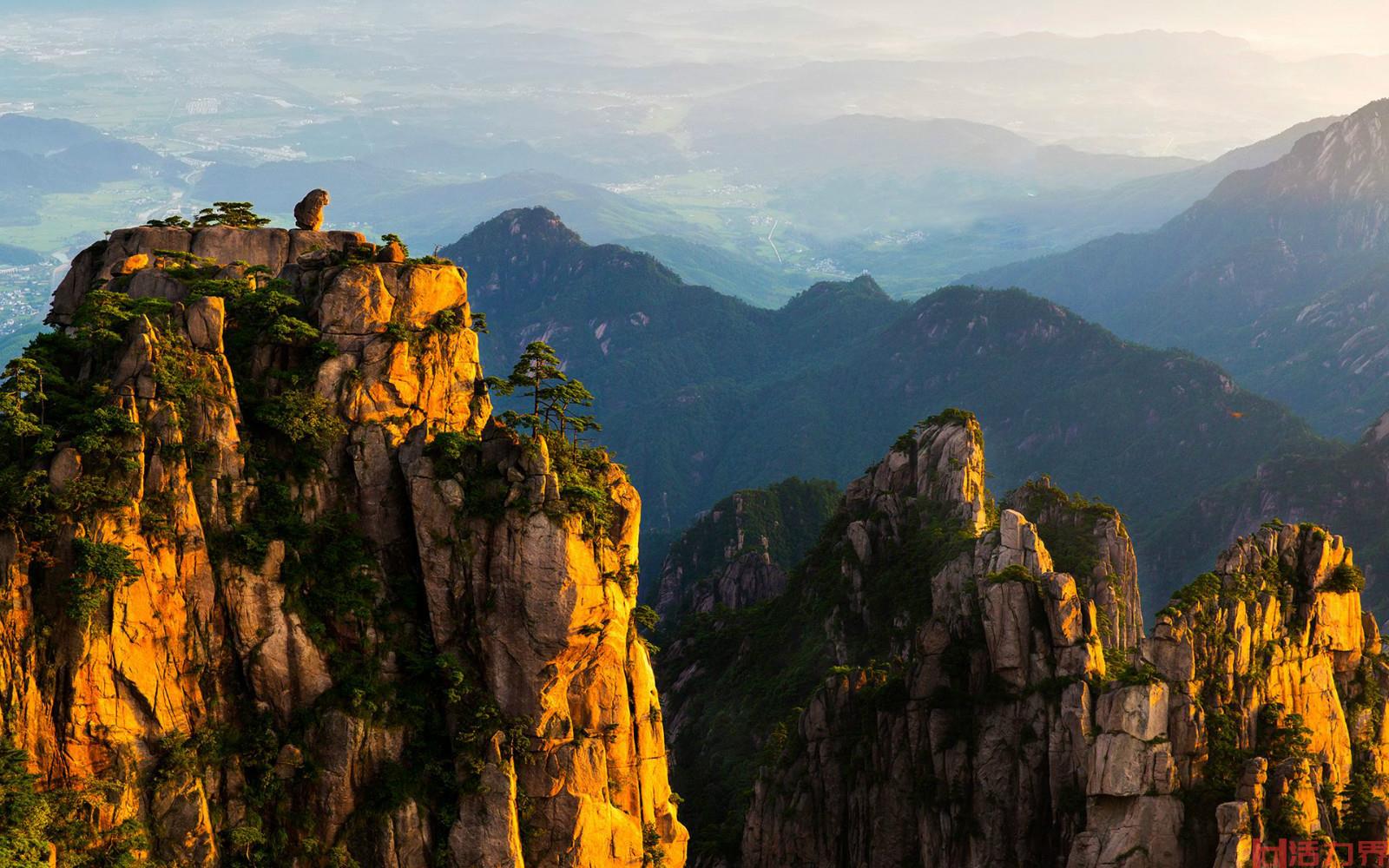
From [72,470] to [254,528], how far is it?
765 cm

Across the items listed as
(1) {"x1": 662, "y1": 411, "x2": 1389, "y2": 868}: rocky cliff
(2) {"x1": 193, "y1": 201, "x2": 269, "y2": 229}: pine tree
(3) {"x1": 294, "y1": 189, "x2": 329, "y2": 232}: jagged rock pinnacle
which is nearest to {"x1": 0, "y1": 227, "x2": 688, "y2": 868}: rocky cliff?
(2) {"x1": 193, "y1": 201, "x2": 269, "y2": 229}: pine tree

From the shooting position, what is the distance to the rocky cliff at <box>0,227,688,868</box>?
160 feet

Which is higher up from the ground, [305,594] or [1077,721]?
[305,594]

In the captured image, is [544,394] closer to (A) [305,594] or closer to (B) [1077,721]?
(A) [305,594]

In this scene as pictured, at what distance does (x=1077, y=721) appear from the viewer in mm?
64125

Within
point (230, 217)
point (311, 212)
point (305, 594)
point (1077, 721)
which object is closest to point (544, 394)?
point (305, 594)

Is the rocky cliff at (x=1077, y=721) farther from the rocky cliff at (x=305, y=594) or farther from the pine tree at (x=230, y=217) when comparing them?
the pine tree at (x=230, y=217)

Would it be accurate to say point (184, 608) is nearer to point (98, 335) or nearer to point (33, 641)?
point (33, 641)

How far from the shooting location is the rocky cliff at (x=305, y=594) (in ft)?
160

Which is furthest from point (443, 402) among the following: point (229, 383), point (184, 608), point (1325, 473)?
point (1325, 473)

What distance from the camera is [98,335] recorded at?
52562 mm

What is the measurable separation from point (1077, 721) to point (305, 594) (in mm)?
38714

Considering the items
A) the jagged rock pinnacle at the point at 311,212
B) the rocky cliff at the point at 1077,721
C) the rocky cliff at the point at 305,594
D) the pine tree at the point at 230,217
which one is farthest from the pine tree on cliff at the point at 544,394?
the rocky cliff at the point at 1077,721

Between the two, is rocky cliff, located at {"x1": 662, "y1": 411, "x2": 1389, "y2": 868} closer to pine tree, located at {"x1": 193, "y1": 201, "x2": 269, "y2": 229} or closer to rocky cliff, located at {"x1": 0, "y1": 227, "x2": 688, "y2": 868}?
rocky cliff, located at {"x1": 0, "y1": 227, "x2": 688, "y2": 868}
